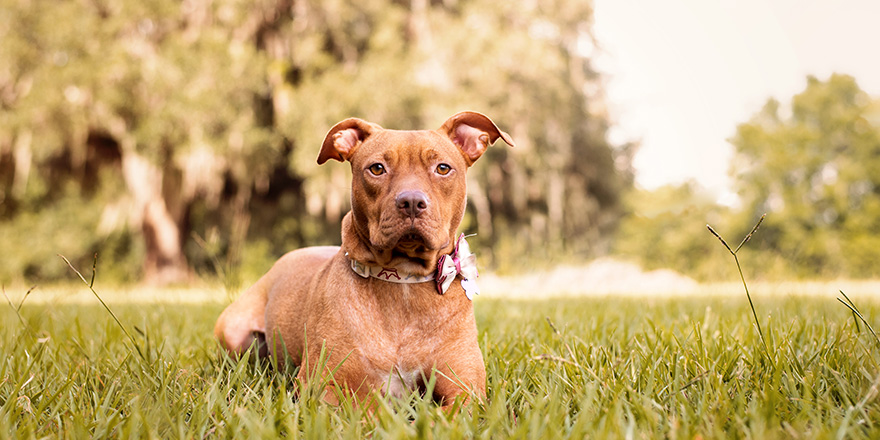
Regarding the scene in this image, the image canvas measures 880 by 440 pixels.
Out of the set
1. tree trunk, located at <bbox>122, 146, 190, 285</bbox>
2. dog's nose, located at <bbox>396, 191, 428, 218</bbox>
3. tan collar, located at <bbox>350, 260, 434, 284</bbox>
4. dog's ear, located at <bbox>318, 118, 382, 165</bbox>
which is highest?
dog's ear, located at <bbox>318, 118, 382, 165</bbox>

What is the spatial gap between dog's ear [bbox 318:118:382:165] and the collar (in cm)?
54

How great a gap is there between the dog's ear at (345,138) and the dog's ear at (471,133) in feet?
1.15

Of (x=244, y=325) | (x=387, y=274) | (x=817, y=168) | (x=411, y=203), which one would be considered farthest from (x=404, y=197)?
(x=817, y=168)

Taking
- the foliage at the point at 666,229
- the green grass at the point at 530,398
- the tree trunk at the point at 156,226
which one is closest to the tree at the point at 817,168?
the foliage at the point at 666,229

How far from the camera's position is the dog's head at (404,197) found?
2127mm

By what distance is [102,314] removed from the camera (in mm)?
5363

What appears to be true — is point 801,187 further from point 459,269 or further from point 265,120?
point 459,269

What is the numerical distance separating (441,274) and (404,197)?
1.25 ft

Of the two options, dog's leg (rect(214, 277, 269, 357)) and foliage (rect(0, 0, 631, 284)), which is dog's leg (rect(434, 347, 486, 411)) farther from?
foliage (rect(0, 0, 631, 284))

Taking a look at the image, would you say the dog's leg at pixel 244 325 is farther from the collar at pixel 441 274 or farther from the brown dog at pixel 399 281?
the collar at pixel 441 274

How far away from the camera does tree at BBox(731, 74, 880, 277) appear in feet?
79.8

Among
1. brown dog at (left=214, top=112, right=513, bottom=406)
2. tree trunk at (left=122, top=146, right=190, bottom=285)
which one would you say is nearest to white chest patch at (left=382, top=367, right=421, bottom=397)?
brown dog at (left=214, top=112, right=513, bottom=406)

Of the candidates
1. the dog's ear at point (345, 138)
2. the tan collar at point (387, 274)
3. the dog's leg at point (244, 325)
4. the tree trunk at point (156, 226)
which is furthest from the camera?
the tree trunk at point (156, 226)

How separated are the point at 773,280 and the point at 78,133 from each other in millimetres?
14292
